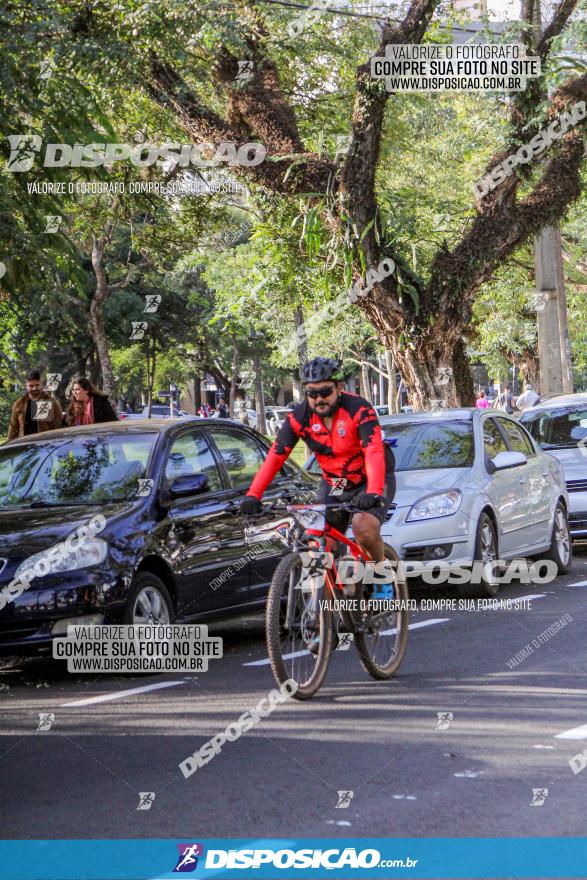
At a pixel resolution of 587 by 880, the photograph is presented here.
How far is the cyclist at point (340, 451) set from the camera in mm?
7527

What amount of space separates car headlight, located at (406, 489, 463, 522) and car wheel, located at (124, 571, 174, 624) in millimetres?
3157

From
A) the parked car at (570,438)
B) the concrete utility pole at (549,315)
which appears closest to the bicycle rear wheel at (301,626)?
the parked car at (570,438)

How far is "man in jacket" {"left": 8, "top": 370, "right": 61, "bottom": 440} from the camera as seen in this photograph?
14289 millimetres

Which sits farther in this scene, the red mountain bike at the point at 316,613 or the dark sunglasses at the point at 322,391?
the dark sunglasses at the point at 322,391

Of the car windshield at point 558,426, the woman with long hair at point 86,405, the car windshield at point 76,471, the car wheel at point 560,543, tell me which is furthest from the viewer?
the car windshield at point 558,426

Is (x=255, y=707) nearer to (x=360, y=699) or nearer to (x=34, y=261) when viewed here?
(x=360, y=699)

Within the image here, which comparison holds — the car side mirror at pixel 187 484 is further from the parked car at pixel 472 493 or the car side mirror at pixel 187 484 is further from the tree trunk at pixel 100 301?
the tree trunk at pixel 100 301

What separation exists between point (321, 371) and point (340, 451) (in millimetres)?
522

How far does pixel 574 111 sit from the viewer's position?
61.7 feet

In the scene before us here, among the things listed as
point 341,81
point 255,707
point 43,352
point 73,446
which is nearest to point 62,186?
point 73,446

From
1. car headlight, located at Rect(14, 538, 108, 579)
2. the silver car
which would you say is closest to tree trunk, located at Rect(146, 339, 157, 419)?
the silver car

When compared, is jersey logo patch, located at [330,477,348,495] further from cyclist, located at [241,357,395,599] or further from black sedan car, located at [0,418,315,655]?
black sedan car, located at [0,418,315,655]

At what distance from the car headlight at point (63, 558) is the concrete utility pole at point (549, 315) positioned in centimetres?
1645

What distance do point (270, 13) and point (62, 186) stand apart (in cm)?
799
